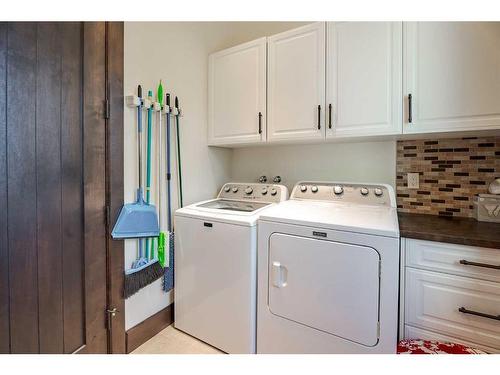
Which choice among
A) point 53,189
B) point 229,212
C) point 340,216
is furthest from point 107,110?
point 340,216

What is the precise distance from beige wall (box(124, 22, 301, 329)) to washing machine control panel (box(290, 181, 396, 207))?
817 mm

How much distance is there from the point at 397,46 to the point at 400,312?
148 centimetres

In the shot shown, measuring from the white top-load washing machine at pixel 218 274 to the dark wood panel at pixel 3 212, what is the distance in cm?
92

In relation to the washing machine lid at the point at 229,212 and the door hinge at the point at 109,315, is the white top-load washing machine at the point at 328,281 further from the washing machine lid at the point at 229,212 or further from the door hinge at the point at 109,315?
the door hinge at the point at 109,315

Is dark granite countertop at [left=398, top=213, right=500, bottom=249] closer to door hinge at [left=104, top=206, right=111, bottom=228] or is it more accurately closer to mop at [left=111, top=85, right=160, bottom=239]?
mop at [left=111, top=85, right=160, bottom=239]

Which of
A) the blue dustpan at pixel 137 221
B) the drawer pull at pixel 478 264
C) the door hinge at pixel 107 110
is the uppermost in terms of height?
the door hinge at pixel 107 110

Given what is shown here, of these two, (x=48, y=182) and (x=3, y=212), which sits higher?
(x=48, y=182)

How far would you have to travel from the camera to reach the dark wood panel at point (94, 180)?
127 centimetres

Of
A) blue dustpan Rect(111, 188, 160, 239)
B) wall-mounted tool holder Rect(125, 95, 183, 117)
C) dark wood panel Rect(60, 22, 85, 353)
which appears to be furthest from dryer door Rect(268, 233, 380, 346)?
wall-mounted tool holder Rect(125, 95, 183, 117)

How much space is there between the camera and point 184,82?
6.34 feet

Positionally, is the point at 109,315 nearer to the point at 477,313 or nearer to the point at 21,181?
the point at 21,181

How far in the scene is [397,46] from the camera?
1474 mm

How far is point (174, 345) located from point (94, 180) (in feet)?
3.99

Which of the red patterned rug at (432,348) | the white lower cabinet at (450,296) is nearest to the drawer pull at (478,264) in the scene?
the white lower cabinet at (450,296)
